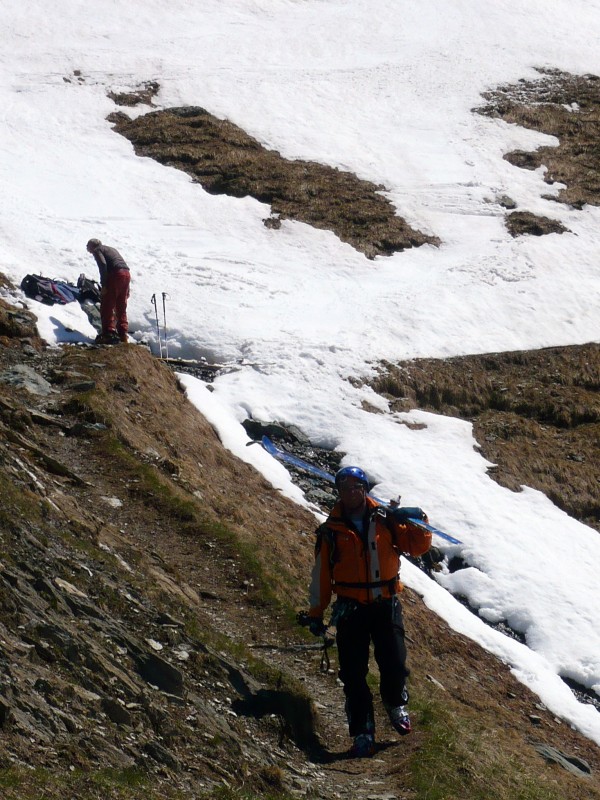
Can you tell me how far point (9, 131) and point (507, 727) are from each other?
3247 cm

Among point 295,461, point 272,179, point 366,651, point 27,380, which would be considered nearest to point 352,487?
point 366,651

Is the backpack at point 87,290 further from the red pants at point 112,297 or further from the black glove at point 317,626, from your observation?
the black glove at point 317,626

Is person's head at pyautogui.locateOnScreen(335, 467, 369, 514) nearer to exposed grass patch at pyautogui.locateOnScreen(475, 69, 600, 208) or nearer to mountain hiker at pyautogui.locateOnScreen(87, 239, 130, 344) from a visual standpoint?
mountain hiker at pyautogui.locateOnScreen(87, 239, 130, 344)

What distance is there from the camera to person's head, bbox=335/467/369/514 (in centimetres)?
882

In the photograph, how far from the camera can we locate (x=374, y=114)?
46906mm

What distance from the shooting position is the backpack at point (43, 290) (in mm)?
22812

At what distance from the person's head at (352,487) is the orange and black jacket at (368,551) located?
132mm

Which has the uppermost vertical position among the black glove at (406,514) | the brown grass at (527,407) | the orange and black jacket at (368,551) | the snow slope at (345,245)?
the black glove at (406,514)

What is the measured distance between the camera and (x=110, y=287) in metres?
20.9

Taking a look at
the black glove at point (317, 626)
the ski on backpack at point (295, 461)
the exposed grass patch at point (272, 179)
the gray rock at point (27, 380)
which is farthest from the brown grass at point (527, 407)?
the black glove at point (317, 626)

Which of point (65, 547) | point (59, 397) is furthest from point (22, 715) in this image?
point (59, 397)

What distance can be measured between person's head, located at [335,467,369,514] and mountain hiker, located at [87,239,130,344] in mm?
12950

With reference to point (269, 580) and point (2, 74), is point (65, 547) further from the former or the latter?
point (2, 74)

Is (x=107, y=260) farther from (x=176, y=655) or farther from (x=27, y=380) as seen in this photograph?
(x=176, y=655)
